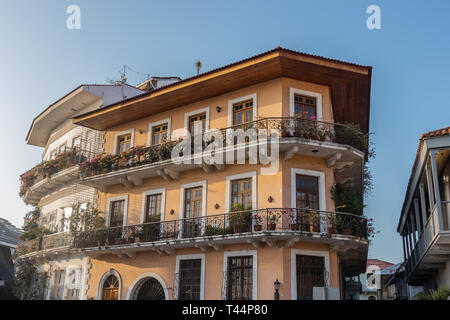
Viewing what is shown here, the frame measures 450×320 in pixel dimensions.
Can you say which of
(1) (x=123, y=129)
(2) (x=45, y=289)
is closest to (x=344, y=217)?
(1) (x=123, y=129)

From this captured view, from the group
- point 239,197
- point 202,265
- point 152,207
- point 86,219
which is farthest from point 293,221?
point 86,219

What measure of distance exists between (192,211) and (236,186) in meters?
2.28

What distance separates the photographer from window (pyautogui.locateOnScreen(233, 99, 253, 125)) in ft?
61.6

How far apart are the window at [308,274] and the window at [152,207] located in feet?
22.0

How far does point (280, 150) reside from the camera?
17.1 metres

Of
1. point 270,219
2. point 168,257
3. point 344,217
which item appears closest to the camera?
point 270,219

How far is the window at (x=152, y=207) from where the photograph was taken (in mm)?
20016

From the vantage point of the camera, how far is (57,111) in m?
26.8

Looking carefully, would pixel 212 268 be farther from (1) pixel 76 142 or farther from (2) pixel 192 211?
(1) pixel 76 142

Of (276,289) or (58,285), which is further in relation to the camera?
(58,285)

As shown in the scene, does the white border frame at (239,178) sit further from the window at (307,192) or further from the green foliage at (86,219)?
the green foliage at (86,219)

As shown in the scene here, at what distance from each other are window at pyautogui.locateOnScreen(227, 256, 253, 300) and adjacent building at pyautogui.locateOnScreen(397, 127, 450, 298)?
6.33 metres

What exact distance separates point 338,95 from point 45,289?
58.6 feet
